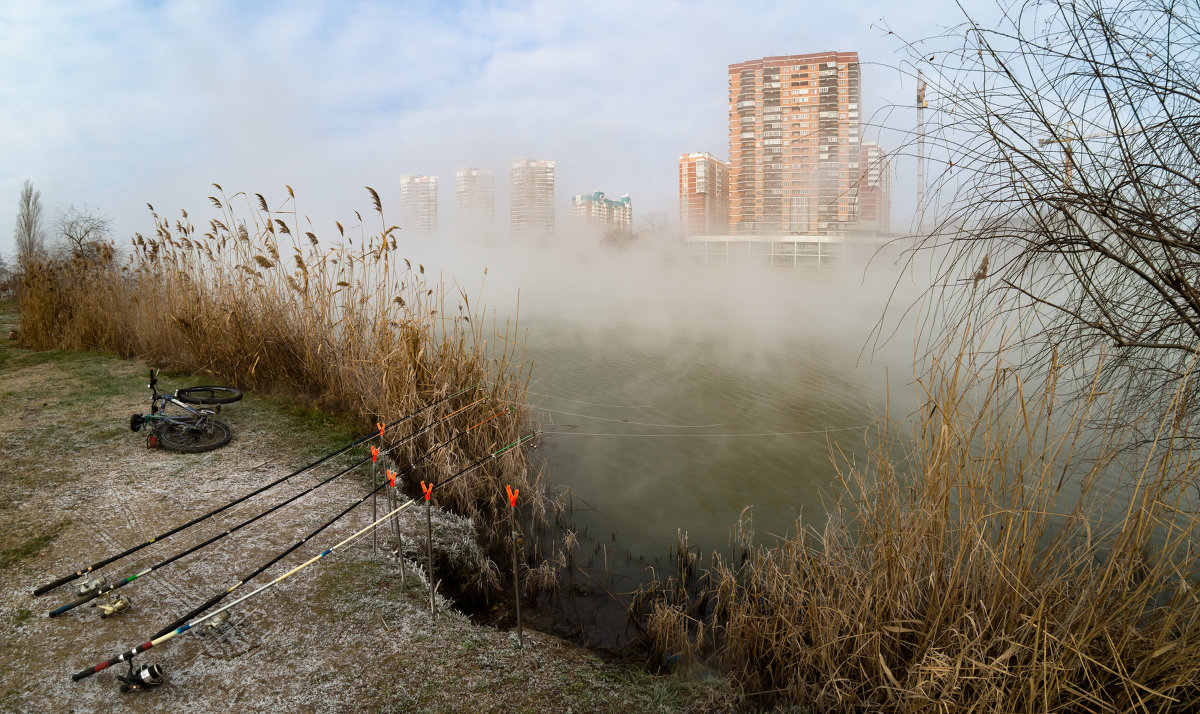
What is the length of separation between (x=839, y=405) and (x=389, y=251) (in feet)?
18.0

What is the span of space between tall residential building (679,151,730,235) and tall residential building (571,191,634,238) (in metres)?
4.59

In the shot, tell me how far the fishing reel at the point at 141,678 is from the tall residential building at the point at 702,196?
27.7 m

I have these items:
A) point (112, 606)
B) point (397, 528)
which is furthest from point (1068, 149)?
point (112, 606)

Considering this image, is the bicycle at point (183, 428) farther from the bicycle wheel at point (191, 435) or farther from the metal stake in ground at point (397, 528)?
the metal stake in ground at point (397, 528)

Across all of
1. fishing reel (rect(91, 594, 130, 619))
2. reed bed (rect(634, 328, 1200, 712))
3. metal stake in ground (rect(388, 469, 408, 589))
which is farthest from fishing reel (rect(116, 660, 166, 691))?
reed bed (rect(634, 328, 1200, 712))

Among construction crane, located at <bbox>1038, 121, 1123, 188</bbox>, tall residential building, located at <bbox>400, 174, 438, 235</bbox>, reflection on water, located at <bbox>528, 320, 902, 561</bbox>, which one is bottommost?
reflection on water, located at <bbox>528, 320, 902, 561</bbox>

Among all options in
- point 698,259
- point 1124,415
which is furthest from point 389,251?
point 698,259

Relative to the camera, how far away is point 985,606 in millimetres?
2092

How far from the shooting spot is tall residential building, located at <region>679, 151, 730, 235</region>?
94.2 feet

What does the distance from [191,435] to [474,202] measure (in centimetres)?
1677

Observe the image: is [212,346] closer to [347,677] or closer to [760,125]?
[347,677]

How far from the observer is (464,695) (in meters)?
2.19

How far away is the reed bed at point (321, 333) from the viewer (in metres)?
4.51

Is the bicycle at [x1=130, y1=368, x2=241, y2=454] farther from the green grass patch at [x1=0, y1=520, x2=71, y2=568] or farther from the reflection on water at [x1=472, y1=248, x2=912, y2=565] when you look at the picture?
the reflection on water at [x1=472, y1=248, x2=912, y2=565]
